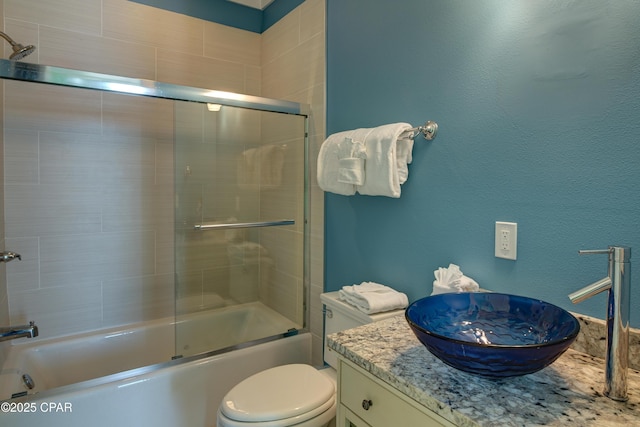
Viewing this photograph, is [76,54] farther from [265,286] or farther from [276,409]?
[276,409]

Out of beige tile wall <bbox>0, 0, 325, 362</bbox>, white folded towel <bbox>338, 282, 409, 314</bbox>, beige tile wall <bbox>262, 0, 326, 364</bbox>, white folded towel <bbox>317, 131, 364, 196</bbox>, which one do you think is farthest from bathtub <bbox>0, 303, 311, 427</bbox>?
white folded towel <bbox>317, 131, 364, 196</bbox>

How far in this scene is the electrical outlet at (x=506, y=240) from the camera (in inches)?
46.1

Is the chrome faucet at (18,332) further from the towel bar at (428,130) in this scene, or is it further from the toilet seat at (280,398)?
the towel bar at (428,130)

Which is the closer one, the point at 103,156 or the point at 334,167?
the point at 334,167

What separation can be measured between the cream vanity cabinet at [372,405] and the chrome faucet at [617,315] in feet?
1.21

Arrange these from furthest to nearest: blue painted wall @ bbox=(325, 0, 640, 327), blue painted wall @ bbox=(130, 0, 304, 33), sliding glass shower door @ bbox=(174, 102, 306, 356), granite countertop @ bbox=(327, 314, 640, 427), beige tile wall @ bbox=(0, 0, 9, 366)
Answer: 1. blue painted wall @ bbox=(130, 0, 304, 33)
2. sliding glass shower door @ bbox=(174, 102, 306, 356)
3. beige tile wall @ bbox=(0, 0, 9, 366)
4. blue painted wall @ bbox=(325, 0, 640, 327)
5. granite countertop @ bbox=(327, 314, 640, 427)

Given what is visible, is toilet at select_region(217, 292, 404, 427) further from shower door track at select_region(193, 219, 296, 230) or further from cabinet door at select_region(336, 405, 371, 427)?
shower door track at select_region(193, 219, 296, 230)

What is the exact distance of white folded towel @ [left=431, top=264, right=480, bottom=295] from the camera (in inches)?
49.2

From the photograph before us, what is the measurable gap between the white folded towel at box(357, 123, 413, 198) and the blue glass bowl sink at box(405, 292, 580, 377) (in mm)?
564

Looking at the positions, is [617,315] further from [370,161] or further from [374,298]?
[370,161]

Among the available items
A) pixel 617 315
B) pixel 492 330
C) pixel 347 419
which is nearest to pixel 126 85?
pixel 347 419

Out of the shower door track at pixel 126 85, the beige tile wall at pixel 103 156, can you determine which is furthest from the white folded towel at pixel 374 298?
the shower door track at pixel 126 85

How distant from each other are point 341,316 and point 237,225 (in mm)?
870

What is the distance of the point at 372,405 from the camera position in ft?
3.01
